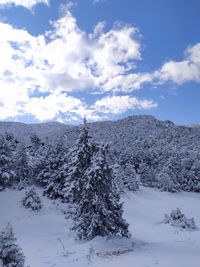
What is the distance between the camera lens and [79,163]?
87.3 ft

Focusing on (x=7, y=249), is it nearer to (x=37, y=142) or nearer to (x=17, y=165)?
(x=17, y=165)

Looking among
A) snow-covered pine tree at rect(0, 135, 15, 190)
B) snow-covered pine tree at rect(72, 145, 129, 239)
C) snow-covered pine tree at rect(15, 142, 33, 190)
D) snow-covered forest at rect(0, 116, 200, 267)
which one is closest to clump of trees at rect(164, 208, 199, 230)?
snow-covered forest at rect(0, 116, 200, 267)

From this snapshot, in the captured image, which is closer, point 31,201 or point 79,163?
point 79,163

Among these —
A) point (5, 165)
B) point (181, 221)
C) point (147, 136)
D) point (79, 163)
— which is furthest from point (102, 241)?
point (147, 136)

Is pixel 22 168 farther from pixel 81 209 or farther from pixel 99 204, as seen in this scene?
pixel 99 204

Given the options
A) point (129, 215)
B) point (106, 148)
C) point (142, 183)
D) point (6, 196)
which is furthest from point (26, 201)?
point (142, 183)

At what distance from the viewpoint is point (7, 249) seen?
15.0 m

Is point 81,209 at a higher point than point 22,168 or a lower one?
lower

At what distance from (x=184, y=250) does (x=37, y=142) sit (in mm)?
42369

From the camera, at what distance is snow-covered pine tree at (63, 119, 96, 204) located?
26312mm

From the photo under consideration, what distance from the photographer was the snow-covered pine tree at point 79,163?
2631 centimetres

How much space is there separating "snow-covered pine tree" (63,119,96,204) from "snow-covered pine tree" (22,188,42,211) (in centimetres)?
1219

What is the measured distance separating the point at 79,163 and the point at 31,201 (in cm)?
1371

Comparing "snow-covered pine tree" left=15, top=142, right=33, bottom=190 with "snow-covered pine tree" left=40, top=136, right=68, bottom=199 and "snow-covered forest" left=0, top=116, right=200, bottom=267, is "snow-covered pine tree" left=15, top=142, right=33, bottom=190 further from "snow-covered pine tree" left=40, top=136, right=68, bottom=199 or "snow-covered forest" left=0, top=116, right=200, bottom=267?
"snow-covered pine tree" left=40, top=136, right=68, bottom=199
